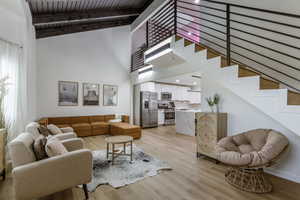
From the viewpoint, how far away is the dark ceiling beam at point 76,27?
4902 millimetres

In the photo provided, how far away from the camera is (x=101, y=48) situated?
6.36 metres

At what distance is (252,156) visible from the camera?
2082mm

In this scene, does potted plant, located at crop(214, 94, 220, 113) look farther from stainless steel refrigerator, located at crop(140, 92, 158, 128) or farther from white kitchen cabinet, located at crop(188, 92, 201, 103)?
white kitchen cabinet, located at crop(188, 92, 201, 103)

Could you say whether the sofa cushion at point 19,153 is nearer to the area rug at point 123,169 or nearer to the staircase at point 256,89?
the area rug at point 123,169

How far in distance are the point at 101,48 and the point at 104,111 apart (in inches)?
109

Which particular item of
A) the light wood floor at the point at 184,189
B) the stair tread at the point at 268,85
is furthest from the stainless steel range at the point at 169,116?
the stair tread at the point at 268,85

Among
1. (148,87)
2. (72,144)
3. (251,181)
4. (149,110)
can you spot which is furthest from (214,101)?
(148,87)

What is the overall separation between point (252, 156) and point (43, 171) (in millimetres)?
2722

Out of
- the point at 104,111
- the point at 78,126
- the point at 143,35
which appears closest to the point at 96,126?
the point at 78,126

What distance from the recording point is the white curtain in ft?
10.3

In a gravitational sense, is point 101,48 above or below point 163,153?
above

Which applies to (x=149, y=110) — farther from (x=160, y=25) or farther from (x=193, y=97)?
(x=160, y=25)

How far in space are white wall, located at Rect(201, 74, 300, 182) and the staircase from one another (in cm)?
64

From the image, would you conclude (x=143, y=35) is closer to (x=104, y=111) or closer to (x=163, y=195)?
(x=104, y=111)
